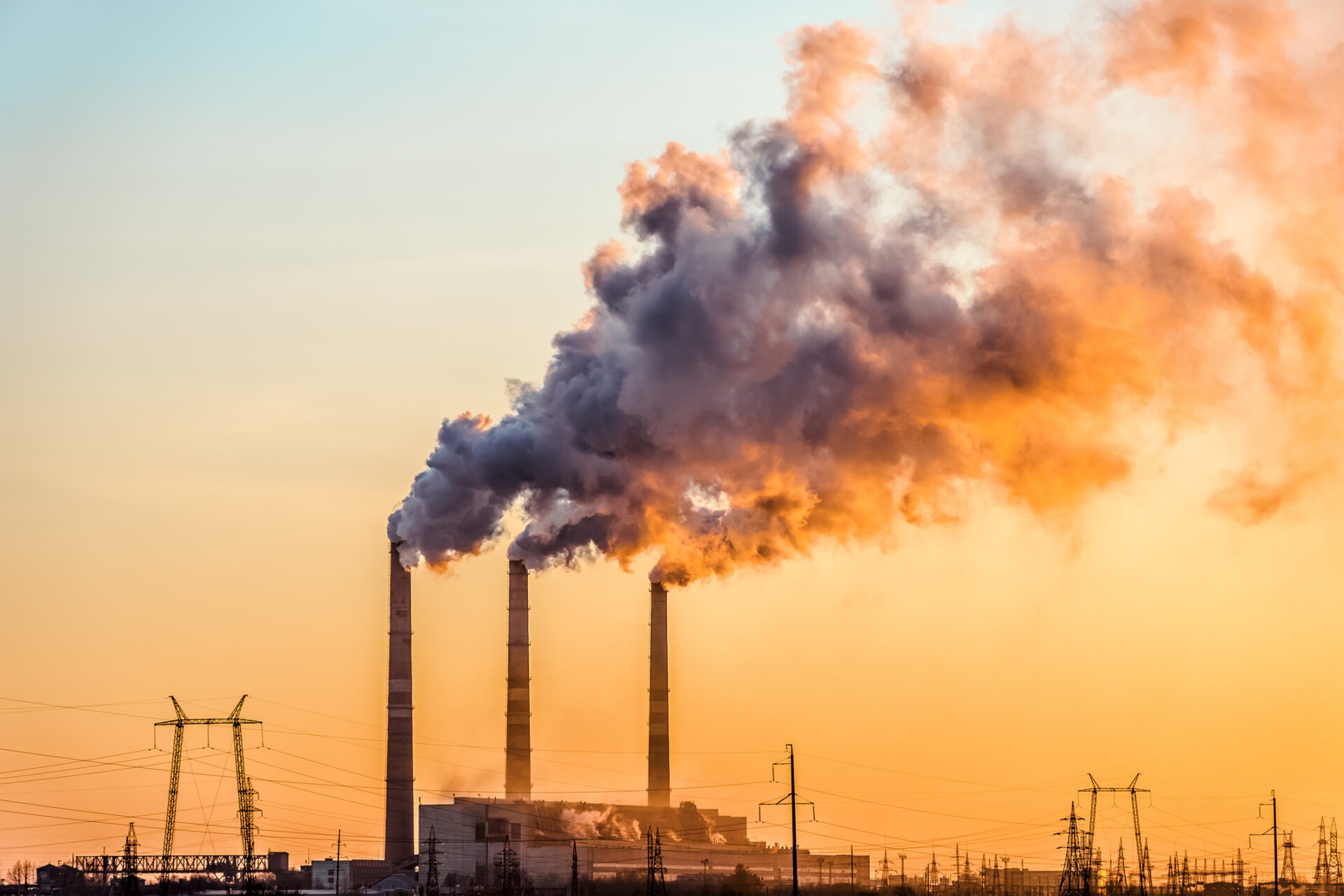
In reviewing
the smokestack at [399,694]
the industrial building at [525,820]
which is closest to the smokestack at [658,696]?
the industrial building at [525,820]

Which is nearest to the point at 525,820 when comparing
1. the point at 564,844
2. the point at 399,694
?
the point at 564,844

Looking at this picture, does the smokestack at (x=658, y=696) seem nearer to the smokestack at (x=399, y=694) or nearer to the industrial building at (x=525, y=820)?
the industrial building at (x=525, y=820)

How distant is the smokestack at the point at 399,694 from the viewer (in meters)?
124

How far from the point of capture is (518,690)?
130 meters

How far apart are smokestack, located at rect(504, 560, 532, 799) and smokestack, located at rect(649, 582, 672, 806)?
34.2ft

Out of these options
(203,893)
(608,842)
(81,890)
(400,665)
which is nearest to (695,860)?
(608,842)

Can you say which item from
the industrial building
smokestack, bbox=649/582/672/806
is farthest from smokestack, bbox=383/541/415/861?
smokestack, bbox=649/582/672/806

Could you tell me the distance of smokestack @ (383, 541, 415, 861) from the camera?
4897 inches

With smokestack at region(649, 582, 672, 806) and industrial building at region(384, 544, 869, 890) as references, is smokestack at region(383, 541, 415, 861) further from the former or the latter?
smokestack at region(649, 582, 672, 806)

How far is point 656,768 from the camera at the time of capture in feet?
464

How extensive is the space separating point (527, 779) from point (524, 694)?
7.60 m

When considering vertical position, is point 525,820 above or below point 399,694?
below

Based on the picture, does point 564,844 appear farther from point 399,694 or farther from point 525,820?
point 399,694

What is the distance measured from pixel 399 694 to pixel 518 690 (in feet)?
27.4
